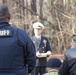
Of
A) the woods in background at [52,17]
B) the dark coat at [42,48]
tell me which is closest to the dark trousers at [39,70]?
the dark coat at [42,48]

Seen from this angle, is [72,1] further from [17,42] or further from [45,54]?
[17,42]

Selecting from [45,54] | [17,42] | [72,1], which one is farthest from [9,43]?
[72,1]

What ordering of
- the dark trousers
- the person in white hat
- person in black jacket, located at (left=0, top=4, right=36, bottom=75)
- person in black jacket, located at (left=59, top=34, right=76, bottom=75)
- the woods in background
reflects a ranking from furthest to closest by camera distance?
the woods in background → the dark trousers → the person in white hat → person in black jacket, located at (left=59, top=34, right=76, bottom=75) → person in black jacket, located at (left=0, top=4, right=36, bottom=75)

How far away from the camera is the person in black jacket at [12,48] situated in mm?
4188

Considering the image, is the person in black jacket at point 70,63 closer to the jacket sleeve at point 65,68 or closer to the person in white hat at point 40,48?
the jacket sleeve at point 65,68

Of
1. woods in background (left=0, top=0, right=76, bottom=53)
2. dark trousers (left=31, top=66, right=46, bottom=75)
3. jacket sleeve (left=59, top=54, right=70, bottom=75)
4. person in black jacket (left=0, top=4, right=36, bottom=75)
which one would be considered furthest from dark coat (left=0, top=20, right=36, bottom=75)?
Result: woods in background (left=0, top=0, right=76, bottom=53)

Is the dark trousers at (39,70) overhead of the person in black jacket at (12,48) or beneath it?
beneath

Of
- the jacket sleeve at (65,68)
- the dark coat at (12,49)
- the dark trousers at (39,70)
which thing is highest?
the dark coat at (12,49)

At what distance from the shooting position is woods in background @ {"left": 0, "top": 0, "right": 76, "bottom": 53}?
17.2 m

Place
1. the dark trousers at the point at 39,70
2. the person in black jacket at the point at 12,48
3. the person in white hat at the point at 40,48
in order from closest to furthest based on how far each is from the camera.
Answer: the person in black jacket at the point at 12,48 < the person in white hat at the point at 40,48 < the dark trousers at the point at 39,70

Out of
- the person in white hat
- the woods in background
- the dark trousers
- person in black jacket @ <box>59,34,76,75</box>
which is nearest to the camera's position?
person in black jacket @ <box>59,34,76,75</box>

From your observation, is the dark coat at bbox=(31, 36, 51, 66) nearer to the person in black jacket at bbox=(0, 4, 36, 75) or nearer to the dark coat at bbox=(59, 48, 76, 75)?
the dark coat at bbox=(59, 48, 76, 75)

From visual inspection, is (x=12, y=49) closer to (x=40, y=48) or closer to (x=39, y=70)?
(x=40, y=48)

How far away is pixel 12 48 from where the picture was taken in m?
4.20
